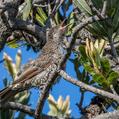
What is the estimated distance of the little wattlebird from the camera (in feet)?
10.2

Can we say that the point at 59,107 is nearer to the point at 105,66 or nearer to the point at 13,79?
the point at 13,79

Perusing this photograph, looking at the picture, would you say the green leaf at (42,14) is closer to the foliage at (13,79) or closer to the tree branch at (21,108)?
the foliage at (13,79)

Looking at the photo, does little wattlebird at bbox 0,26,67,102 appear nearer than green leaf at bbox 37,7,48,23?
Yes

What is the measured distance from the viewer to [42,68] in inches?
125

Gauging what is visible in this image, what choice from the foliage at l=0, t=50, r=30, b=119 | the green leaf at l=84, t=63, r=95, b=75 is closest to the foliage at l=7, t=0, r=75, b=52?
the foliage at l=0, t=50, r=30, b=119

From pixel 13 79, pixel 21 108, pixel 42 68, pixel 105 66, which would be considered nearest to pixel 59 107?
pixel 13 79

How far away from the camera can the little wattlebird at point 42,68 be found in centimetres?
310

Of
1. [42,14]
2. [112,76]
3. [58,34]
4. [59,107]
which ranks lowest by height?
[59,107]

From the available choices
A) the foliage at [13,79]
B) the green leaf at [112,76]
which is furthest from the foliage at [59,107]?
the green leaf at [112,76]

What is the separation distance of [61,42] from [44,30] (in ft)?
1.61

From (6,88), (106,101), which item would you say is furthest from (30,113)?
(106,101)

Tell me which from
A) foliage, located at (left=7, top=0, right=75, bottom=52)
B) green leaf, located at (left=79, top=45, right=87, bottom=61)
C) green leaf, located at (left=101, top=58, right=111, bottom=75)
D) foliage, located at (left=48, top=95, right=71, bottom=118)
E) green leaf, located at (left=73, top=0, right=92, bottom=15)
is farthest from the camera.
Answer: foliage, located at (left=7, top=0, right=75, bottom=52)

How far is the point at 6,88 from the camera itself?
317cm

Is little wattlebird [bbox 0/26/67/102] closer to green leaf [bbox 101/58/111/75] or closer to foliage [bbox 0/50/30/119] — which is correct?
foliage [bbox 0/50/30/119]
